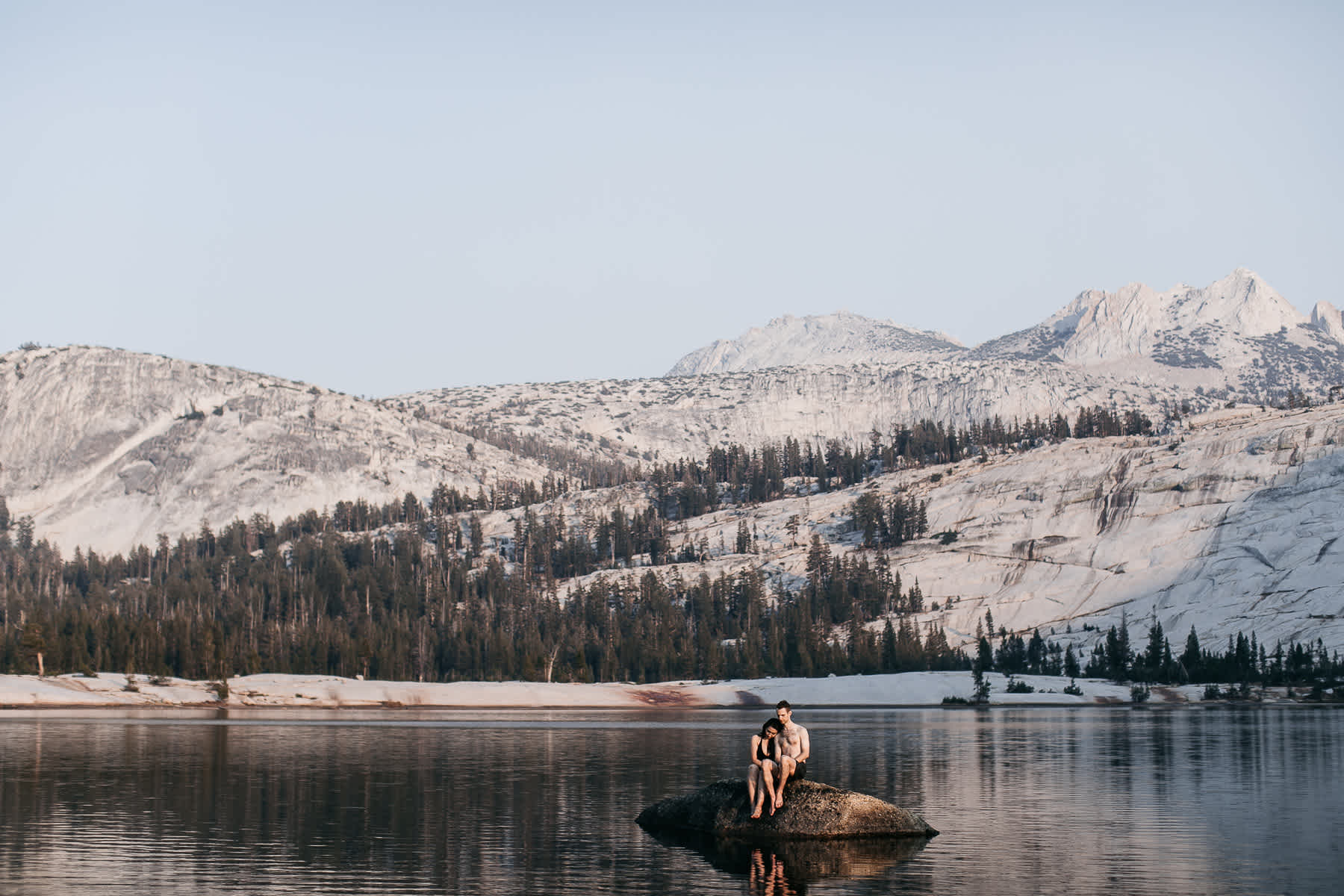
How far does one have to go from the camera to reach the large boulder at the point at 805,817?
1908 inches

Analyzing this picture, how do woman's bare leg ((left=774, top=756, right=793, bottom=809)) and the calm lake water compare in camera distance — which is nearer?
the calm lake water

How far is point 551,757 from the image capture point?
91625 mm

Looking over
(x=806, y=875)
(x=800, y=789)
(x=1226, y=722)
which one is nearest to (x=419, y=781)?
(x=800, y=789)

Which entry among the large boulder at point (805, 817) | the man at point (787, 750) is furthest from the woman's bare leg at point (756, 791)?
the man at point (787, 750)

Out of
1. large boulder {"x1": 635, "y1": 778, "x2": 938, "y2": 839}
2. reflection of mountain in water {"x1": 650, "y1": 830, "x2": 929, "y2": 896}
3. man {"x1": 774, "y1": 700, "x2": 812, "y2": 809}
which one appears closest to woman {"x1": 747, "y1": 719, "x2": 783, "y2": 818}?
man {"x1": 774, "y1": 700, "x2": 812, "y2": 809}

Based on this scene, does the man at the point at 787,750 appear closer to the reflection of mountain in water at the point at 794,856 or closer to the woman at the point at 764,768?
the woman at the point at 764,768

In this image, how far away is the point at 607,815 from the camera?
188ft

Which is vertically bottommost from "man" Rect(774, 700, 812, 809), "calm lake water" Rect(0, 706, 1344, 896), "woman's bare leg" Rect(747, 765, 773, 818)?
"calm lake water" Rect(0, 706, 1344, 896)

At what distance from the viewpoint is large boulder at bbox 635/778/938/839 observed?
159 ft

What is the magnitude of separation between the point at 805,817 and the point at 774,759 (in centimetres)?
219

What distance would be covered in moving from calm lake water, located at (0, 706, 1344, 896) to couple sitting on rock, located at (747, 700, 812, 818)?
1942 mm

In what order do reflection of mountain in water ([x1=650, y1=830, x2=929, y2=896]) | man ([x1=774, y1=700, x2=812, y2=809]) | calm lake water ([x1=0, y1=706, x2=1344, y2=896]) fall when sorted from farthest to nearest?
man ([x1=774, y1=700, x2=812, y2=809]) → reflection of mountain in water ([x1=650, y1=830, x2=929, y2=896]) → calm lake water ([x1=0, y1=706, x2=1344, y2=896])

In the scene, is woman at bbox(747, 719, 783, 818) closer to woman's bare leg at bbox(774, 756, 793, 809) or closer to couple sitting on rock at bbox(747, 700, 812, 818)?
couple sitting on rock at bbox(747, 700, 812, 818)

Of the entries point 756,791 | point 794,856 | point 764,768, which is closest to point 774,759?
point 764,768
